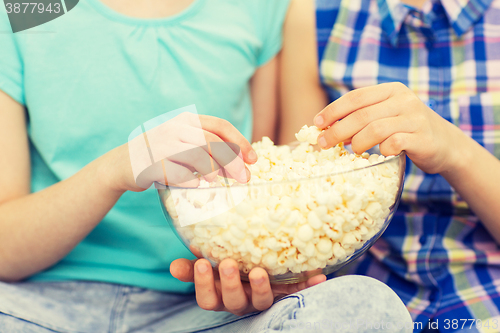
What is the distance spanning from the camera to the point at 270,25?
38.1 inches

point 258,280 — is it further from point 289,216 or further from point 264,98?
point 264,98

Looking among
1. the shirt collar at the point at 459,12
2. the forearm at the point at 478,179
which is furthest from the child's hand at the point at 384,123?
the shirt collar at the point at 459,12

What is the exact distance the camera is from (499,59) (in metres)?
0.84

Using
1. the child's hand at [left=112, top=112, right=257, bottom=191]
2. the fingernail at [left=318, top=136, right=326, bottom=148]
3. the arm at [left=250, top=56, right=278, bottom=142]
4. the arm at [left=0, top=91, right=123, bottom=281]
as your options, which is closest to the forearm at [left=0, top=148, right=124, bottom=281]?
the arm at [left=0, top=91, right=123, bottom=281]

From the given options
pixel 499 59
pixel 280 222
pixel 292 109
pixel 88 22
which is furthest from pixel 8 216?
pixel 499 59

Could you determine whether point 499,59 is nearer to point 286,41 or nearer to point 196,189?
point 286,41

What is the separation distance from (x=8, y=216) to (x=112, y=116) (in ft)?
0.90

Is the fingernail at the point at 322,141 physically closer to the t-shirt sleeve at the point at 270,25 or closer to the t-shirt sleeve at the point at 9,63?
the t-shirt sleeve at the point at 270,25

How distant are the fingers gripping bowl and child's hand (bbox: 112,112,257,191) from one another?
0.02 m

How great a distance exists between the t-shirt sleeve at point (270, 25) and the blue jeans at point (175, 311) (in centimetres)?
62

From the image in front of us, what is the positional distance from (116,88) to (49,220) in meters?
0.30

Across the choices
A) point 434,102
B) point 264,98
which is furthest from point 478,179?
point 264,98

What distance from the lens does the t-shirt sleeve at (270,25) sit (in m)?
0.95

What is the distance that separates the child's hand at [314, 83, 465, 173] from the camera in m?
0.56
